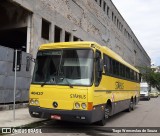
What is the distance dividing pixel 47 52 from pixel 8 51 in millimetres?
7708

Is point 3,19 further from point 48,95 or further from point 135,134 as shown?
point 135,134

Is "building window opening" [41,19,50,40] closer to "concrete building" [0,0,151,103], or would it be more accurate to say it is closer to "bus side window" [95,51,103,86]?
"concrete building" [0,0,151,103]

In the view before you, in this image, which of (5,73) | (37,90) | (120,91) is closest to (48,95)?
(37,90)

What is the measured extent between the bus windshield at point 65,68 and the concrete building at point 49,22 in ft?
31.2

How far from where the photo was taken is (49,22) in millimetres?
25844

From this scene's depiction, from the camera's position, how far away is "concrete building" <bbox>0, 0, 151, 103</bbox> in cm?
2273

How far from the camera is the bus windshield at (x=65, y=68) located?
37.2 ft

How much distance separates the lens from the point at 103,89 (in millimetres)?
12883

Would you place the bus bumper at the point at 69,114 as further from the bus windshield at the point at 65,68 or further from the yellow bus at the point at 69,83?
the bus windshield at the point at 65,68

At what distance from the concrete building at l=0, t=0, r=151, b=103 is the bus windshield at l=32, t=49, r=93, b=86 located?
950 centimetres

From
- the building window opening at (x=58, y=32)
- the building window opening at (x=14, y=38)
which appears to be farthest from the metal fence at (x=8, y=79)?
the building window opening at (x=58, y=32)

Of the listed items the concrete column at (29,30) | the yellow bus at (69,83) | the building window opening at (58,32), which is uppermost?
the building window opening at (58,32)

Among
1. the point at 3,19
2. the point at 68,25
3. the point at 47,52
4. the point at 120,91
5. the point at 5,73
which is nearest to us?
the point at 47,52

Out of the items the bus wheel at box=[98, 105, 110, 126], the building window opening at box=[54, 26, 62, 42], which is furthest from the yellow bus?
the building window opening at box=[54, 26, 62, 42]
